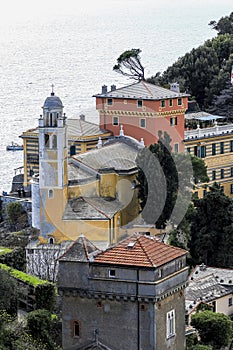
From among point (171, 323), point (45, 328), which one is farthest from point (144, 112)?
point (171, 323)

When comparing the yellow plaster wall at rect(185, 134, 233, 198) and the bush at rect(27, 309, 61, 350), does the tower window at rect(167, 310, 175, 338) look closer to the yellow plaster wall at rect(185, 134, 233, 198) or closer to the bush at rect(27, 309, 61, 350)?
the bush at rect(27, 309, 61, 350)

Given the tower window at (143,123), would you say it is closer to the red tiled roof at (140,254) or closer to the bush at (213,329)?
the bush at (213,329)

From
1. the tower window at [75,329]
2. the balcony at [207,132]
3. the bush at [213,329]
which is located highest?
the balcony at [207,132]

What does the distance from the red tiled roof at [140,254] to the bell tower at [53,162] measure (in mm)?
11126

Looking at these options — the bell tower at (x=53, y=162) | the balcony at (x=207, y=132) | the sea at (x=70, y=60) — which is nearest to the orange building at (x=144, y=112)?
the balcony at (x=207, y=132)

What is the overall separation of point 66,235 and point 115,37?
394ft

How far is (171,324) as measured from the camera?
95.6 ft

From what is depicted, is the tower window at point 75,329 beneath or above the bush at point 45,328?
above

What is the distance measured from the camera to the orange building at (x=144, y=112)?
47344mm

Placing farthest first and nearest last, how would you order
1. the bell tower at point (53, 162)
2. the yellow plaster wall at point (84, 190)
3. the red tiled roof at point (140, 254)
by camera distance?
1. the yellow plaster wall at point (84, 190)
2. the bell tower at point (53, 162)
3. the red tiled roof at point (140, 254)

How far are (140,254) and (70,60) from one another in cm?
9970

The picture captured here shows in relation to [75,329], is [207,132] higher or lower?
higher

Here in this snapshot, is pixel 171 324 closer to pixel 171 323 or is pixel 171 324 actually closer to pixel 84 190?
pixel 171 323

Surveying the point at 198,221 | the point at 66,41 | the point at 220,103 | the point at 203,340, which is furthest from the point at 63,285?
the point at 66,41
